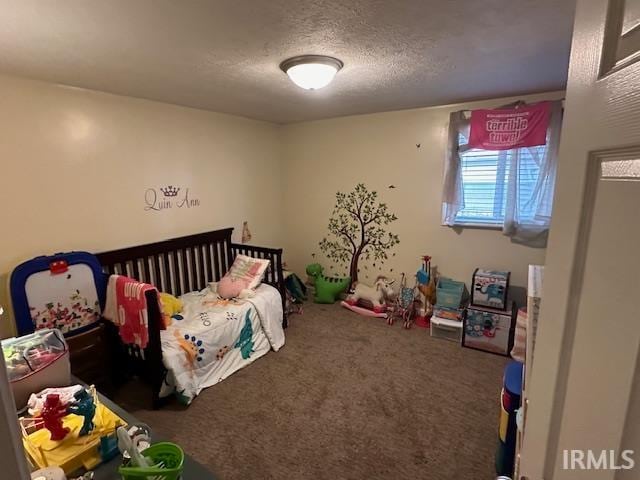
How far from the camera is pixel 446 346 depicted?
3152mm

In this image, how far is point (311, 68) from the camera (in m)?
1.96

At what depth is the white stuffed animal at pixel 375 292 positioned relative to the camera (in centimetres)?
390

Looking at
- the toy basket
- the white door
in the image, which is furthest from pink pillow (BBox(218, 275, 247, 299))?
the white door

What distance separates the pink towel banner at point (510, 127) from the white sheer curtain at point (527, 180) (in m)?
0.10

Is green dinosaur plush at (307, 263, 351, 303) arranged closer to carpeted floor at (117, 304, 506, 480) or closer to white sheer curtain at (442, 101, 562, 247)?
carpeted floor at (117, 304, 506, 480)

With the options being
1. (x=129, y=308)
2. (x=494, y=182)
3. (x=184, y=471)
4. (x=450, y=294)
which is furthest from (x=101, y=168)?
(x=494, y=182)

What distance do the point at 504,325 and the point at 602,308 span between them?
110 inches

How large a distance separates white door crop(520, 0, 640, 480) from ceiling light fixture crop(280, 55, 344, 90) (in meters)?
1.55

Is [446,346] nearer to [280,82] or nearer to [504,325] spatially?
[504,325]

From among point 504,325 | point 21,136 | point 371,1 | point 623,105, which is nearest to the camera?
point 623,105

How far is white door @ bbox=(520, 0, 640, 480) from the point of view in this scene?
1.56 ft

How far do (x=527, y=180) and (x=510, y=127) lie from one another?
516 mm

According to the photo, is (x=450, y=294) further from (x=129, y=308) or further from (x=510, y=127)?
(x=129, y=308)

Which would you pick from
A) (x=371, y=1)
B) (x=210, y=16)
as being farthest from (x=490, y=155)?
(x=210, y=16)
